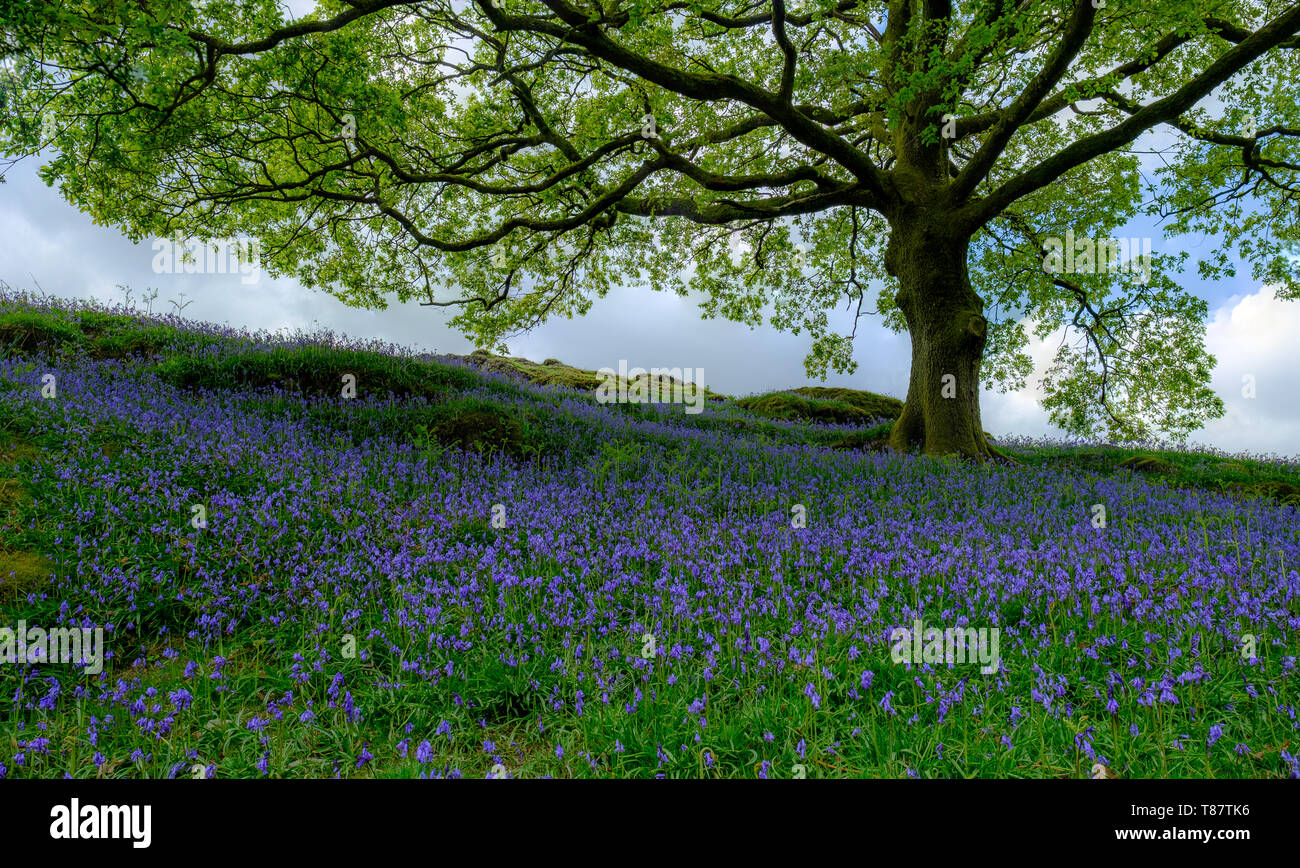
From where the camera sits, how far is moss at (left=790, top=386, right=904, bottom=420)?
23734 mm

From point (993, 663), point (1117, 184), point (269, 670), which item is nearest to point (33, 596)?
point (269, 670)

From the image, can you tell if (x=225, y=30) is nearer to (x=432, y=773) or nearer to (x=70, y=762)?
(x=70, y=762)

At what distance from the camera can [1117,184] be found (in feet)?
49.8

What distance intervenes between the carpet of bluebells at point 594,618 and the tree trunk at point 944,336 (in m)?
4.03

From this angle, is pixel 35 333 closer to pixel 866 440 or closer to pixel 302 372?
pixel 302 372

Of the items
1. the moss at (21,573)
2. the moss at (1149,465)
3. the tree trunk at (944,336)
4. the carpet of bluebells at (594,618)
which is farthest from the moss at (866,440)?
the moss at (21,573)

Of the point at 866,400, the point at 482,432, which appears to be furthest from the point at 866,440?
the point at 866,400

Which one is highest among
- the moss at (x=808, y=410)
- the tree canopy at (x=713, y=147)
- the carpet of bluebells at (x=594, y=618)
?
the tree canopy at (x=713, y=147)

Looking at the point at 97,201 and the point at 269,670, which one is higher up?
the point at 97,201

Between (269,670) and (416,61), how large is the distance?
13.4m

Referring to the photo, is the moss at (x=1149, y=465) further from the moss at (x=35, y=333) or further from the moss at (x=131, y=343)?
the moss at (x=35, y=333)

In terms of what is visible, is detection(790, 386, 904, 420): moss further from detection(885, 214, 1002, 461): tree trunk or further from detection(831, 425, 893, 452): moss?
detection(885, 214, 1002, 461): tree trunk

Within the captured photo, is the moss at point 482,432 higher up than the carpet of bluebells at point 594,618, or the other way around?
the moss at point 482,432

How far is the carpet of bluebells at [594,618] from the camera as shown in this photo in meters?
3.12
